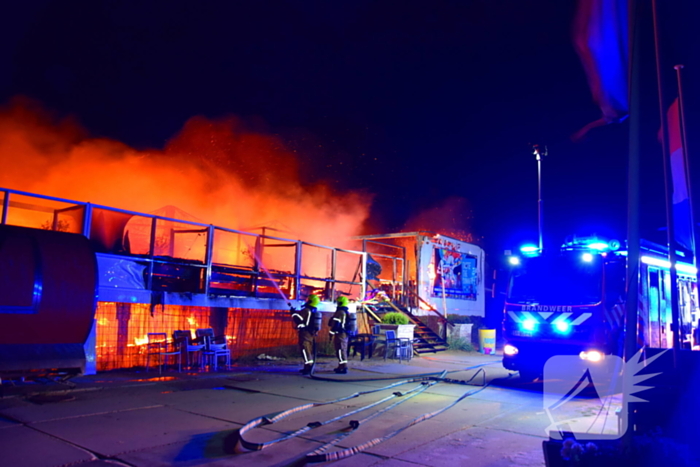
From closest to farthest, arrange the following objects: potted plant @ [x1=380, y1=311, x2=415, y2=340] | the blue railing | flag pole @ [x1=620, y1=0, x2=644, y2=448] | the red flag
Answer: flag pole @ [x1=620, y1=0, x2=644, y2=448] → the red flag → the blue railing → potted plant @ [x1=380, y1=311, x2=415, y2=340]

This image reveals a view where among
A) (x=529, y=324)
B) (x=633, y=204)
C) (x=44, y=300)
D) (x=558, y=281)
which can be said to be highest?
(x=633, y=204)

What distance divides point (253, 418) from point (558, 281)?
21.0ft

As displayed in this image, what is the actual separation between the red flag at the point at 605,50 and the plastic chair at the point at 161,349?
9165 millimetres

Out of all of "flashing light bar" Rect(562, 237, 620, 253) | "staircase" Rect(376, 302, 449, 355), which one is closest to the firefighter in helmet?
"flashing light bar" Rect(562, 237, 620, 253)

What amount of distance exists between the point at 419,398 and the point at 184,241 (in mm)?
9815

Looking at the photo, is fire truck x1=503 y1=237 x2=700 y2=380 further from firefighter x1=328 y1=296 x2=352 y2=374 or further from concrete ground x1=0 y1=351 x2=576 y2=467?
firefighter x1=328 y1=296 x2=352 y2=374

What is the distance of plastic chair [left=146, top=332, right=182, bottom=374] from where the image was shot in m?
10.7

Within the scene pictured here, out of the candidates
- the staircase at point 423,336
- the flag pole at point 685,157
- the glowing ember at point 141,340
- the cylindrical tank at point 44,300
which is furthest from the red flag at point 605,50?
the staircase at point 423,336

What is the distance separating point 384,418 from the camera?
6512mm

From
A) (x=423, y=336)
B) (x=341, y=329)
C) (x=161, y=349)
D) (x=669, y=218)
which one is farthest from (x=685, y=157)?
(x=423, y=336)

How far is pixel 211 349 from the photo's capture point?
36.9 feet

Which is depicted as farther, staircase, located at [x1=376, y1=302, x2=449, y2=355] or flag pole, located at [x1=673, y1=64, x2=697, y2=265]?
staircase, located at [x1=376, y1=302, x2=449, y2=355]

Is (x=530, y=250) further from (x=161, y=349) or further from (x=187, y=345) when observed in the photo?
(x=161, y=349)

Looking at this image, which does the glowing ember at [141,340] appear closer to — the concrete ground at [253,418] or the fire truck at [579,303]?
the concrete ground at [253,418]
